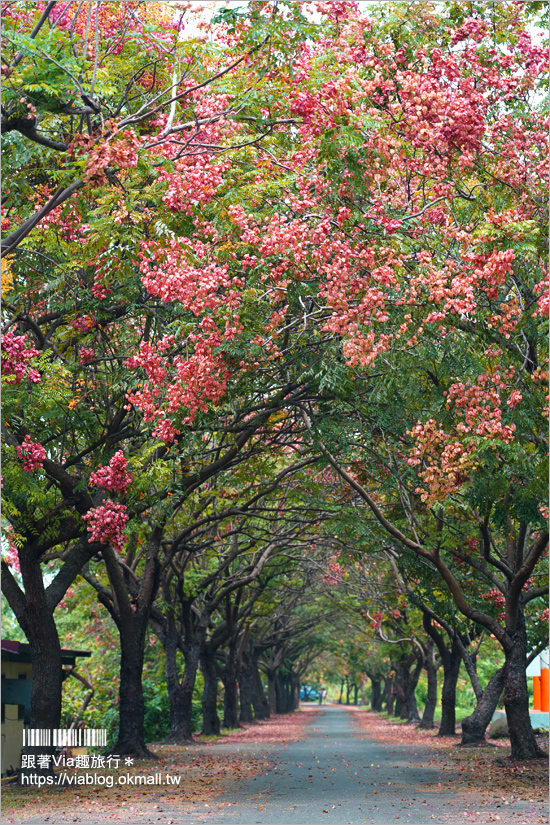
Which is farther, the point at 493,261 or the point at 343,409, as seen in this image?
the point at 343,409

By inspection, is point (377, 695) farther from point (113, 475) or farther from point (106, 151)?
point (106, 151)

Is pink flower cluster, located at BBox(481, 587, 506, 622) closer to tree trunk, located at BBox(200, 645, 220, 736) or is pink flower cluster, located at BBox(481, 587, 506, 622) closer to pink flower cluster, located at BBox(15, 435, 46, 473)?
pink flower cluster, located at BBox(15, 435, 46, 473)

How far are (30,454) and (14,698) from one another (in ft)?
38.2

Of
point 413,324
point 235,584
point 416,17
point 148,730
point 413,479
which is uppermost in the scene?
point 416,17

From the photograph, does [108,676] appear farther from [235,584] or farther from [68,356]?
[68,356]

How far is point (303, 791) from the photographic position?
15.7 meters

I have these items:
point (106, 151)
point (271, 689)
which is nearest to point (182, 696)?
point (106, 151)

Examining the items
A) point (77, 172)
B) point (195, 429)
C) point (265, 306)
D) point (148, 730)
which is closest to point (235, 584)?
point (148, 730)

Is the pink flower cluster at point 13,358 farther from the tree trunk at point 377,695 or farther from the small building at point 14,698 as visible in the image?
the tree trunk at point 377,695

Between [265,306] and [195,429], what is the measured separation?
374cm

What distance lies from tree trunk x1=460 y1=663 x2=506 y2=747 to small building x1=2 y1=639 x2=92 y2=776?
1220 cm

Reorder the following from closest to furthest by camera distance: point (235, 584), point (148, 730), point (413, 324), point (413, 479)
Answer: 1. point (413, 324)
2. point (413, 479)
3. point (235, 584)
4. point (148, 730)

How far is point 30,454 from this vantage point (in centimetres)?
1273

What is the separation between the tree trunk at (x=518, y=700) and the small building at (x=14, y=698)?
35.9ft
